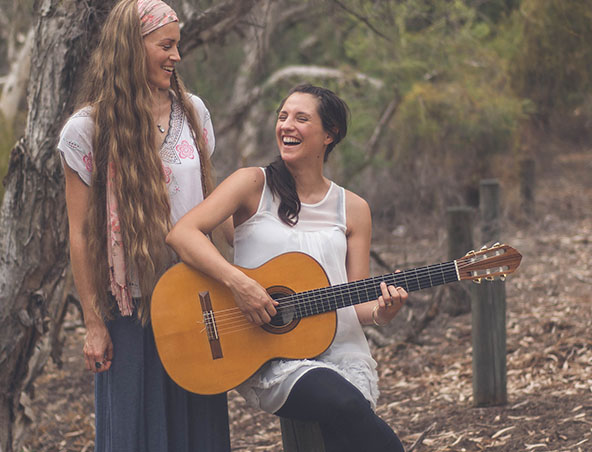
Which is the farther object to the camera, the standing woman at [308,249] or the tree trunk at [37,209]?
the tree trunk at [37,209]

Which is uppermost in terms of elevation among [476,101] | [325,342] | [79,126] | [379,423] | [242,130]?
[242,130]

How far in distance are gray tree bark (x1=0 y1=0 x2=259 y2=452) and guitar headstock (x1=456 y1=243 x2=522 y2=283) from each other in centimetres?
201

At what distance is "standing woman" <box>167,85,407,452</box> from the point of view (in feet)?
8.29

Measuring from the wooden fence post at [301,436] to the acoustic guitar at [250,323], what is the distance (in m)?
0.26

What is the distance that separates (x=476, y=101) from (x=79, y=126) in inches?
245

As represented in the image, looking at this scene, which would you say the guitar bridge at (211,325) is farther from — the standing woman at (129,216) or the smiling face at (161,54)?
the smiling face at (161,54)

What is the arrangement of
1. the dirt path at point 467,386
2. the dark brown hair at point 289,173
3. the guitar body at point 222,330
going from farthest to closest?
1. the dirt path at point 467,386
2. the dark brown hair at point 289,173
3. the guitar body at point 222,330

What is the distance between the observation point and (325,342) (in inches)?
105

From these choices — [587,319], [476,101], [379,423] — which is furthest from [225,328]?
[476,101]

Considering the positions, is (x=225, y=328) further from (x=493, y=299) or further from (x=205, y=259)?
(x=493, y=299)

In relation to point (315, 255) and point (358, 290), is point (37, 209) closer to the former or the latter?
point (315, 255)

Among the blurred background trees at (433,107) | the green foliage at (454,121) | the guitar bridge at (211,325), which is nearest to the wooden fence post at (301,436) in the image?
the guitar bridge at (211,325)

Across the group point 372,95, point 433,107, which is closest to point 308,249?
point 433,107

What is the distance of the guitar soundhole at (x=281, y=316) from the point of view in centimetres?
269
